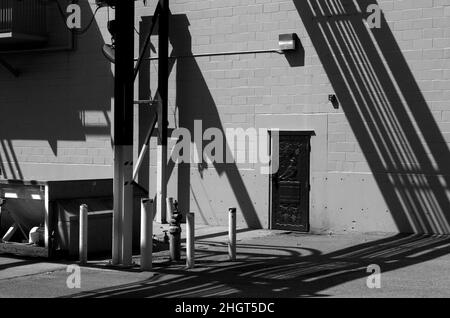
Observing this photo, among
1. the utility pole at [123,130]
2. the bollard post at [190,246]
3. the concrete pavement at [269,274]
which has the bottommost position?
the concrete pavement at [269,274]

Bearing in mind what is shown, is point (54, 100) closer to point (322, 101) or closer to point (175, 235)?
point (322, 101)

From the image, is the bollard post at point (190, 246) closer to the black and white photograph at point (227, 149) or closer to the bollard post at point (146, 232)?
the black and white photograph at point (227, 149)

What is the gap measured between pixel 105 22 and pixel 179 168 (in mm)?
4782

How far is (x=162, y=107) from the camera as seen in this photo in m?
18.2

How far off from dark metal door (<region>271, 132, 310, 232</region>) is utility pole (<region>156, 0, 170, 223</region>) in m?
2.96

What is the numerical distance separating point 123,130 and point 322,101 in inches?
257

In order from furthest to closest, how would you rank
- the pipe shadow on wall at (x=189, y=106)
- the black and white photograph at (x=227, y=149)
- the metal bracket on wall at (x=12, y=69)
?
1. the metal bracket on wall at (x=12, y=69)
2. the pipe shadow on wall at (x=189, y=106)
3. the black and white photograph at (x=227, y=149)

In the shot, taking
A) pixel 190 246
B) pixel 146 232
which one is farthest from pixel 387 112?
pixel 146 232

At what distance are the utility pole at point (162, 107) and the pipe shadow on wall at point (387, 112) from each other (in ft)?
12.4

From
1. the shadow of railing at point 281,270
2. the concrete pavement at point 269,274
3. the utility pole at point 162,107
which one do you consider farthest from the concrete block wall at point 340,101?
the concrete pavement at point 269,274

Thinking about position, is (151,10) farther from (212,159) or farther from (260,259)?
(260,259)

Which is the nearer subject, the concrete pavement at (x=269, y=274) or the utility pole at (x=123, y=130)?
the concrete pavement at (x=269, y=274)

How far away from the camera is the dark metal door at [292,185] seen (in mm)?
16797

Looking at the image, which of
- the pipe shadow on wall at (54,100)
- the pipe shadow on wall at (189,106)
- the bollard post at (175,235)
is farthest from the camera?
the pipe shadow on wall at (54,100)
